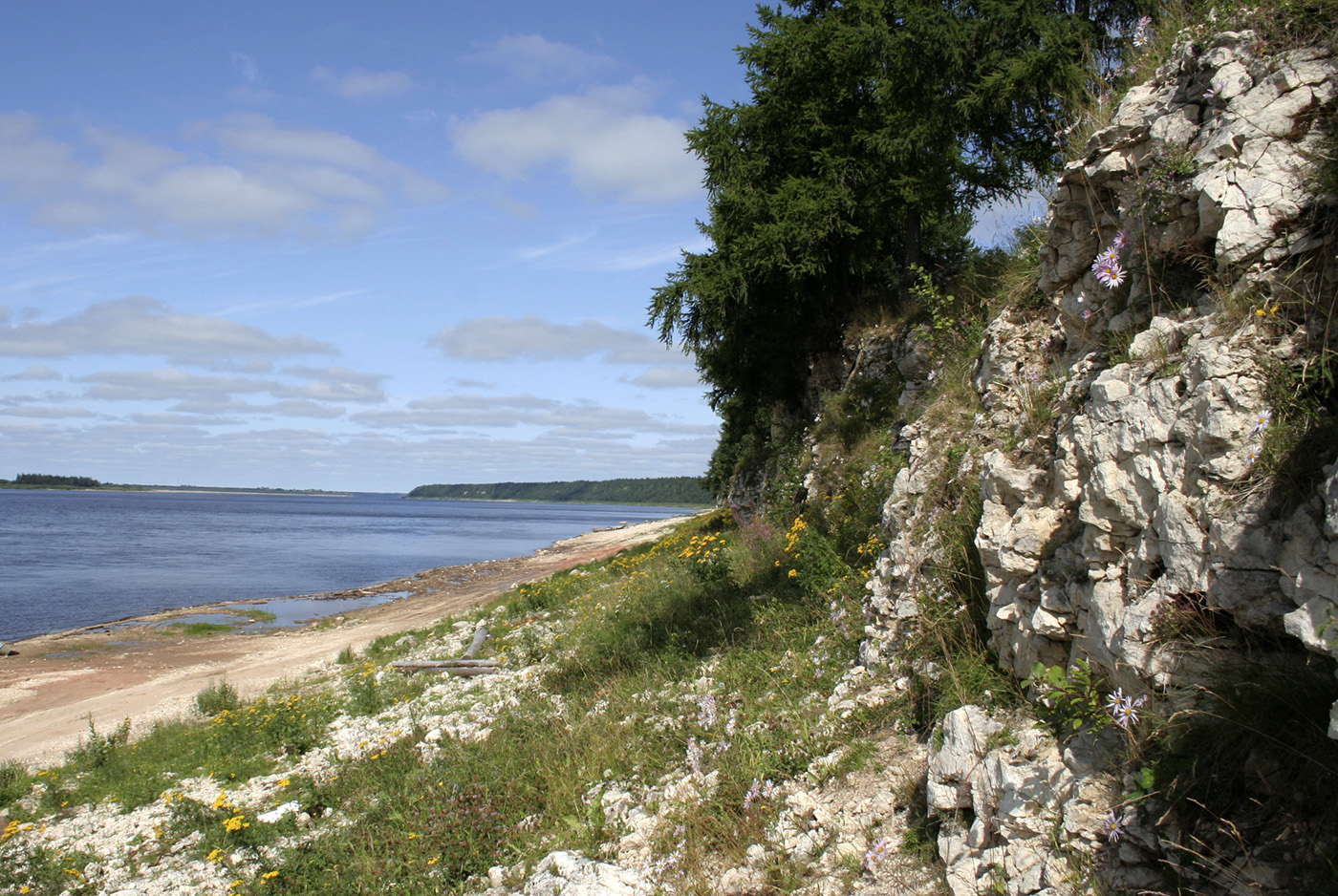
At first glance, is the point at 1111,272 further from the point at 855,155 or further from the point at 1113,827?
the point at 855,155

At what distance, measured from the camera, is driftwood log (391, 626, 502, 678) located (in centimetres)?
1288

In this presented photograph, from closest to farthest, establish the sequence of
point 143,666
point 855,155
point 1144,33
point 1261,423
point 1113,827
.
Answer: point 1113,827, point 1261,423, point 1144,33, point 855,155, point 143,666

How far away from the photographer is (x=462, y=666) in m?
13.5

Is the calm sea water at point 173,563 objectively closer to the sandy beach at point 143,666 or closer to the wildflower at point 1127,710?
the sandy beach at point 143,666

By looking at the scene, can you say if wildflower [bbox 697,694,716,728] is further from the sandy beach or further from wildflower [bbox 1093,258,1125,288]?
the sandy beach

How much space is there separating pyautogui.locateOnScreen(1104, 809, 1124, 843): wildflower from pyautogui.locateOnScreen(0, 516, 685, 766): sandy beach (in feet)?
50.2

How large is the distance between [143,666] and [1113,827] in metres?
25.2

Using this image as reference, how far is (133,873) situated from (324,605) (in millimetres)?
29605

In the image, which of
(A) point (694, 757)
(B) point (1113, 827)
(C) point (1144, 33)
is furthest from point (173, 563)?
(B) point (1113, 827)

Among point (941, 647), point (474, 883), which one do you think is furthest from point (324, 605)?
point (941, 647)

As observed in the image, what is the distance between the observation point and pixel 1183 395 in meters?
3.71

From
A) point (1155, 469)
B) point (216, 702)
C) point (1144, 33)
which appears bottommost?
point (216, 702)

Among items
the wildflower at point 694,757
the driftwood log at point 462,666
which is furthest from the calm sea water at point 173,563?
the wildflower at point 694,757

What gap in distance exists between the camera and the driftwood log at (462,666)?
1288 cm
